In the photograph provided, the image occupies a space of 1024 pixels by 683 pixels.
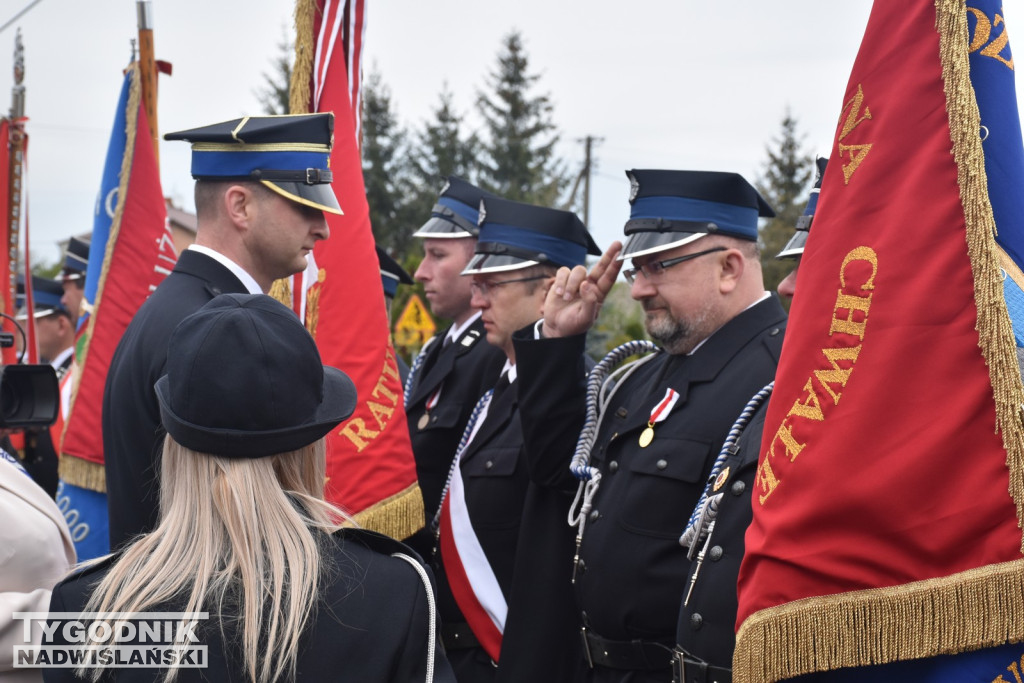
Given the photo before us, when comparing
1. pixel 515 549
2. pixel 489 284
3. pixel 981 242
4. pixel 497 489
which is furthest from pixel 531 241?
pixel 981 242

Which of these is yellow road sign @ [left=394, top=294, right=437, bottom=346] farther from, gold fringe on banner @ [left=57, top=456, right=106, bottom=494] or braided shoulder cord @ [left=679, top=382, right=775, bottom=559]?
braided shoulder cord @ [left=679, top=382, right=775, bottom=559]

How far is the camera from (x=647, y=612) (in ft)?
9.43

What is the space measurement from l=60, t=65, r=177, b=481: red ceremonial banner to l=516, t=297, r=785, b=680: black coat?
101 inches

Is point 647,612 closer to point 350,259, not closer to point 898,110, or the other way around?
point 898,110

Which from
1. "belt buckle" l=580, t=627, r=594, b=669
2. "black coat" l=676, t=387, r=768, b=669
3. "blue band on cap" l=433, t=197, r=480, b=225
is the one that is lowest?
"belt buckle" l=580, t=627, r=594, b=669

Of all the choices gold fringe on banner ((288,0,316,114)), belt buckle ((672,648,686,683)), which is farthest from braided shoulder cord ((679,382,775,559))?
gold fringe on banner ((288,0,316,114))

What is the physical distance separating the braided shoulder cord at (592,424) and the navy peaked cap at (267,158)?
103cm

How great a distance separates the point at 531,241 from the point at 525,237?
0.03 m

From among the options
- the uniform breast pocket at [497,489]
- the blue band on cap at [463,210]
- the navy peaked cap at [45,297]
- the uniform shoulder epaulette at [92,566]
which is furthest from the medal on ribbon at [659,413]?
the navy peaked cap at [45,297]

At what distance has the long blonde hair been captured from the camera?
5.47 feet

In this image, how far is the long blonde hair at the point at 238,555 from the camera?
Answer: 1668 millimetres

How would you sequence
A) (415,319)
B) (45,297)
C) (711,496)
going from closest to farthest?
(711,496) → (45,297) → (415,319)

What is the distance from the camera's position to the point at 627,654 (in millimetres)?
2938

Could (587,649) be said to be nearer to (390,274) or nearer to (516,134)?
(390,274)
